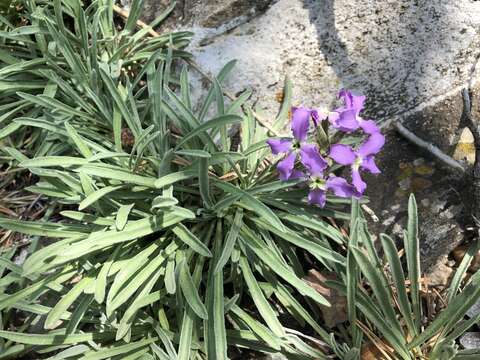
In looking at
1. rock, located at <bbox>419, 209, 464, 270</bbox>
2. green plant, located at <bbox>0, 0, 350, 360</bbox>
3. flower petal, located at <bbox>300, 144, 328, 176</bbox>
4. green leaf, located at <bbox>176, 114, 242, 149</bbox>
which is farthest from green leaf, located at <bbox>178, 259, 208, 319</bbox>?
rock, located at <bbox>419, 209, 464, 270</bbox>

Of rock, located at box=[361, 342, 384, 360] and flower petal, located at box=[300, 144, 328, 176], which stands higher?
flower petal, located at box=[300, 144, 328, 176]

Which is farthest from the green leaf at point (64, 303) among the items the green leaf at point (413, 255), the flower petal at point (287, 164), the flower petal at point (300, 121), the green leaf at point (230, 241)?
the green leaf at point (413, 255)

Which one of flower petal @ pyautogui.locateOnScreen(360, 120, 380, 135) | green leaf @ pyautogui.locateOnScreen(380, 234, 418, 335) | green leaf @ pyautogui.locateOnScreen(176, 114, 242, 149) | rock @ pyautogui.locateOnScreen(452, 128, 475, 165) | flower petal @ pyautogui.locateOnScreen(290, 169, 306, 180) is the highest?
green leaf @ pyautogui.locateOnScreen(176, 114, 242, 149)

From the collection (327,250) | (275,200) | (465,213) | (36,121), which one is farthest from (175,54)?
(465,213)

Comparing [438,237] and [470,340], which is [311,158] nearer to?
[438,237]

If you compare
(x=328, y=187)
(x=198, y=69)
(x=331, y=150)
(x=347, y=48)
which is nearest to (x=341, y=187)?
(x=328, y=187)

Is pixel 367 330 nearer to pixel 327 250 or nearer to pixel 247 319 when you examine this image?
pixel 327 250

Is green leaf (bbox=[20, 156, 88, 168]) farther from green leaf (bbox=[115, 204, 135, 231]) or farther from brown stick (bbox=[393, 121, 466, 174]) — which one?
brown stick (bbox=[393, 121, 466, 174])
